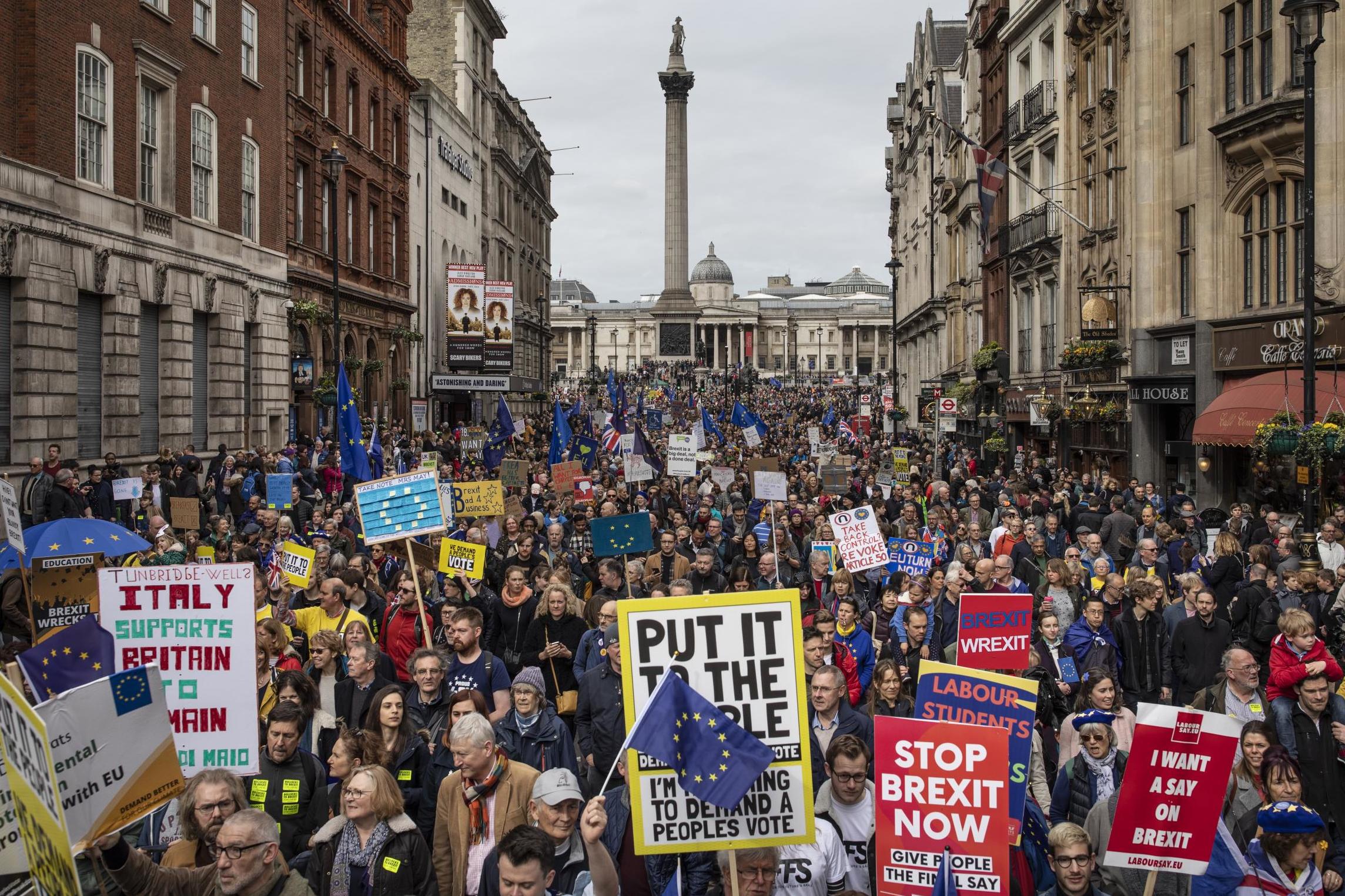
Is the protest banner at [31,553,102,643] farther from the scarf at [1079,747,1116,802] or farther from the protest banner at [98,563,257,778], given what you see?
the scarf at [1079,747,1116,802]

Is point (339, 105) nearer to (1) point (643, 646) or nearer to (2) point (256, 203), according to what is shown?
(2) point (256, 203)

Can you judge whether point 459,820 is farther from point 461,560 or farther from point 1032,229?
point 1032,229

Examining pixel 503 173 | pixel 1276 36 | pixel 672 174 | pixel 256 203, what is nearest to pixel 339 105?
pixel 256 203

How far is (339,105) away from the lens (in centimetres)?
3762

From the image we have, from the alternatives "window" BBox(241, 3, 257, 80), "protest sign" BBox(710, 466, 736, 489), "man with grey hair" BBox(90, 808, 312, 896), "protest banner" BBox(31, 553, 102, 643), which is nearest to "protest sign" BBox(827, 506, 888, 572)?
"protest banner" BBox(31, 553, 102, 643)

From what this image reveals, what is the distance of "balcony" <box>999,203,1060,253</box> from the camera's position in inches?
1328

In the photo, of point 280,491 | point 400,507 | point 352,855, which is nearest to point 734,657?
point 352,855

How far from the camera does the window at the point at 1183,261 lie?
1019 inches

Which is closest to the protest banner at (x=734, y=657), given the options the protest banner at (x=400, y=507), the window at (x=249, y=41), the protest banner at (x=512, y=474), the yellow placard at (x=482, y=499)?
the protest banner at (x=400, y=507)

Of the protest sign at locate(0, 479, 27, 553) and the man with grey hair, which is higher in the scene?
the protest sign at locate(0, 479, 27, 553)

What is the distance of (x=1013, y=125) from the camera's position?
124ft

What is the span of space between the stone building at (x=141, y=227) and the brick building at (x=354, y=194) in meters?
1.64

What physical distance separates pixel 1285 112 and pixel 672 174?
90.7 meters

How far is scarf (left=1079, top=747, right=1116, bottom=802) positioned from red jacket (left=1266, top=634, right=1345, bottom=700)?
1.63 meters
